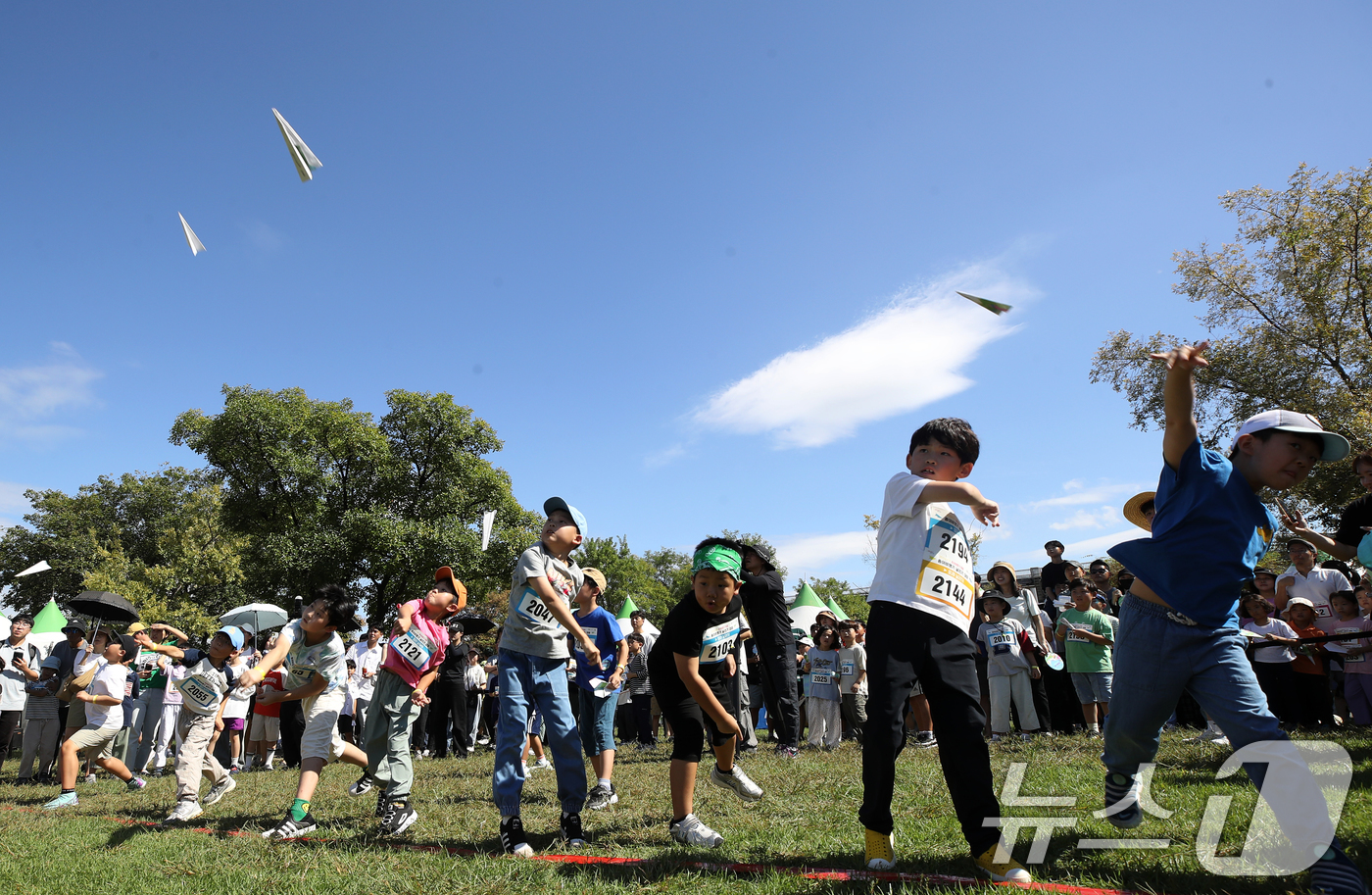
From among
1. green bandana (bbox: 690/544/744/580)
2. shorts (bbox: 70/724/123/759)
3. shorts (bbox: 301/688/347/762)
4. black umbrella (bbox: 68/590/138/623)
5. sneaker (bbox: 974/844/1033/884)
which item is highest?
black umbrella (bbox: 68/590/138/623)

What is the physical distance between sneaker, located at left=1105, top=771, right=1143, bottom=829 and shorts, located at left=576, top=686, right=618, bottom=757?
4135 mm

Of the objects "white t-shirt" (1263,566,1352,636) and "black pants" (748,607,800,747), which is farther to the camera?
"black pants" (748,607,800,747)

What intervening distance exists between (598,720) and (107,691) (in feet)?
19.7

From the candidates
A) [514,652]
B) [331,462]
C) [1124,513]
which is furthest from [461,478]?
[1124,513]

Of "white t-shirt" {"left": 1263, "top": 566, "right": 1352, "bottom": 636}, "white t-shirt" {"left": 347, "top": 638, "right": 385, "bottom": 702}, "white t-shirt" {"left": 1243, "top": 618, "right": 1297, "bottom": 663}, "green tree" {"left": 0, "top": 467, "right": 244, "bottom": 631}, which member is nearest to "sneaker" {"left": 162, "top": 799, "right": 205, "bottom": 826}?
"white t-shirt" {"left": 347, "top": 638, "right": 385, "bottom": 702}

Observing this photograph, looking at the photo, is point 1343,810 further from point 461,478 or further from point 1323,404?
point 461,478

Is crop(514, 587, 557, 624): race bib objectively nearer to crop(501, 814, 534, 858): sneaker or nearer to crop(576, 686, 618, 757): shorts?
crop(501, 814, 534, 858): sneaker

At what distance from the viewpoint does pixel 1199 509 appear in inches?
119

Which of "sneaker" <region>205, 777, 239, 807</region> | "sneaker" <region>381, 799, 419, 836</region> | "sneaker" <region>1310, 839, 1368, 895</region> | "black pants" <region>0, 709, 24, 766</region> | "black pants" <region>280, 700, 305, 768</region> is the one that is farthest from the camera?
"black pants" <region>0, 709, 24, 766</region>

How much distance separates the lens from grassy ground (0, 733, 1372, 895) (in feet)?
11.0

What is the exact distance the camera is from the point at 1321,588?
29.6ft

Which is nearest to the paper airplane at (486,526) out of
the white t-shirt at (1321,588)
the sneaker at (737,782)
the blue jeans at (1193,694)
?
the white t-shirt at (1321,588)

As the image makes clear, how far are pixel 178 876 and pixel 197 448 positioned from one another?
33697 millimetres

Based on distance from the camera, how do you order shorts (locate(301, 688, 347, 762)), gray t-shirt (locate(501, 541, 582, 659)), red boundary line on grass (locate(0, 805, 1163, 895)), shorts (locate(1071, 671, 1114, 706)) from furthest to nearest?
shorts (locate(1071, 671, 1114, 706)) < shorts (locate(301, 688, 347, 762)) < gray t-shirt (locate(501, 541, 582, 659)) < red boundary line on grass (locate(0, 805, 1163, 895))
